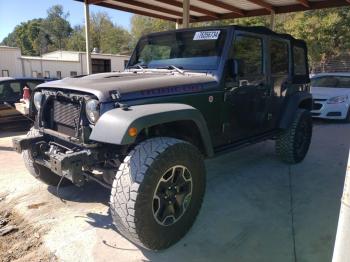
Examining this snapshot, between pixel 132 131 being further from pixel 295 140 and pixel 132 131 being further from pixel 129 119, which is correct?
pixel 295 140

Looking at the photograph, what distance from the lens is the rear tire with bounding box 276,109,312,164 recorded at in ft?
17.3

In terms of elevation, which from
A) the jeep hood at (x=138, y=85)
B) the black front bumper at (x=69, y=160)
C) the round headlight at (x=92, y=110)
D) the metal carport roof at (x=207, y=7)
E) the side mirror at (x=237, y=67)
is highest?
the metal carport roof at (x=207, y=7)

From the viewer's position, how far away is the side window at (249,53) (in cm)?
405

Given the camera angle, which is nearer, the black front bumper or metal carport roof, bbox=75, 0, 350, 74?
the black front bumper

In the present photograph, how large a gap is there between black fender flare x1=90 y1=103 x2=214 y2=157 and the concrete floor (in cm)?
110

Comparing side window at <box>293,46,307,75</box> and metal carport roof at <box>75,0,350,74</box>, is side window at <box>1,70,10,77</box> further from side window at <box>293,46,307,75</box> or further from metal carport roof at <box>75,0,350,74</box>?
side window at <box>293,46,307,75</box>

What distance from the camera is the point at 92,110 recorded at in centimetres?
298

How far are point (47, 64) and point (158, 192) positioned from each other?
2551cm

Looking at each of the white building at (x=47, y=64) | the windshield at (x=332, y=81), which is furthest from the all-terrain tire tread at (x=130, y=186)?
the white building at (x=47, y=64)

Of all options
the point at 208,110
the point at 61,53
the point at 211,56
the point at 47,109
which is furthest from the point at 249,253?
the point at 61,53

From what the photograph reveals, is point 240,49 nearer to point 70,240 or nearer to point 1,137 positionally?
point 70,240

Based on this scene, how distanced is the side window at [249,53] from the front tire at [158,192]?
1.51 m

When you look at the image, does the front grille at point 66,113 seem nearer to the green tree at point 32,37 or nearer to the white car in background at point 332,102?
→ the white car in background at point 332,102

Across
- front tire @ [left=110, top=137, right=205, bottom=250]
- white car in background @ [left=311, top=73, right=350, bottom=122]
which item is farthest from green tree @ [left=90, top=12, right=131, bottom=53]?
front tire @ [left=110, top=137, right=205, bottom=250]
